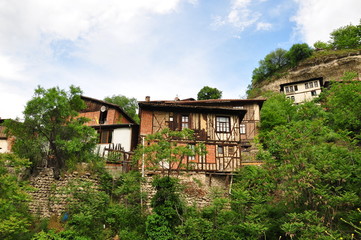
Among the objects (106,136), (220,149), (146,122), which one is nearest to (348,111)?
(220,149)

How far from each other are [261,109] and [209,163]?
15.3 m

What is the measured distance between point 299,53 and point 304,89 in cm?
1237

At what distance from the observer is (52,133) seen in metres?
14.7

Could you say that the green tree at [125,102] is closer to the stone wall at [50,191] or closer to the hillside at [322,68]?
the hillside at [322,68]

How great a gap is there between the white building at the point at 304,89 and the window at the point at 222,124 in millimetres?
24012

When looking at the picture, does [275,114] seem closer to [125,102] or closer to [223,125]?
[223,125]

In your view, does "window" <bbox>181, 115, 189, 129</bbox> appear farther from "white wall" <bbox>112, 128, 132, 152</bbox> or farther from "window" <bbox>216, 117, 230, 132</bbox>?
"white wall" <bbox>112, 128, 132, 152</bbox>

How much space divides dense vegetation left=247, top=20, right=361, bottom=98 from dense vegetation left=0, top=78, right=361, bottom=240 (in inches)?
1408

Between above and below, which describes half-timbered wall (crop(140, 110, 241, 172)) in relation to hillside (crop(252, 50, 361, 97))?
below

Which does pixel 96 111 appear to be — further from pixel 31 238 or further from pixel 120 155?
pixel 31 238

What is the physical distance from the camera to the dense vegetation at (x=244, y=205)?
34.6 feet

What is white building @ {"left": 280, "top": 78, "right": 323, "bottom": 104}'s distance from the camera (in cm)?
3853

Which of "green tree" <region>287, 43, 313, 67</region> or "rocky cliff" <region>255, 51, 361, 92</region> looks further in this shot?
"green tree" <region>287, 43, 313, 67</region>

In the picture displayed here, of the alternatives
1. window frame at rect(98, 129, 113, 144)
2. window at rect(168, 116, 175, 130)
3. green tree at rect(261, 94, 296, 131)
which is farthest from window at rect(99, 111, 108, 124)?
green tree at rect(261, 94, 296, 131)
